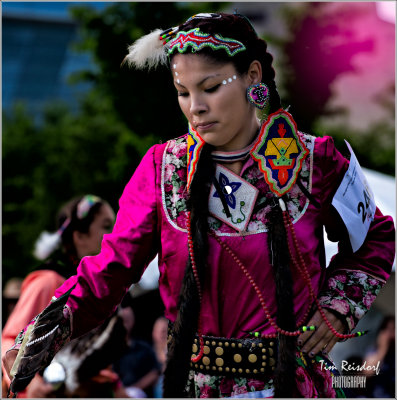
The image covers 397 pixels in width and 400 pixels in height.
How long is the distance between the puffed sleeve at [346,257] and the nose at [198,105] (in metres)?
0.43

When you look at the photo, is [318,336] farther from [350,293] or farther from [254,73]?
[254,73]

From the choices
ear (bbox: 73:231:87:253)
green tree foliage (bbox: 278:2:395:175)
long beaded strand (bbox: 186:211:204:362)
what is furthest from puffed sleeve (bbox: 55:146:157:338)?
green tree foliage (bbox: 278:2:395:175)

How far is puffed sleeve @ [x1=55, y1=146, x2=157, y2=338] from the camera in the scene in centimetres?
202

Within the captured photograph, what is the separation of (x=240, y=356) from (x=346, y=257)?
1.77 feet

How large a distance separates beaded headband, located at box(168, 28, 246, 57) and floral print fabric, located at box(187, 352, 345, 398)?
1006 mm

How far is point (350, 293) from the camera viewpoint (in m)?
2.07

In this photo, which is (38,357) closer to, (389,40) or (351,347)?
(351,347)

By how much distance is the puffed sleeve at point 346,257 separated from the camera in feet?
6.77

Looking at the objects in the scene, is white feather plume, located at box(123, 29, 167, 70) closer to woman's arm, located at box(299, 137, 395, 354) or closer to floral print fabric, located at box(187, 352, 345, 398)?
woman's arm, located at box(299, 137, 395, 354)

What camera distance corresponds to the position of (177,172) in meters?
2.13

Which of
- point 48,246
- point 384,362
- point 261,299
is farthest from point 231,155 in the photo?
point 384,362

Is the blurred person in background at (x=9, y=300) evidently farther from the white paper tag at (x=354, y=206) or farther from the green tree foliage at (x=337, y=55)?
the white paper tag at (x=354, y=206)

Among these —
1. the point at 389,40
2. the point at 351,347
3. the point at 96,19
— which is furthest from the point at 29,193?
the point at 351,347

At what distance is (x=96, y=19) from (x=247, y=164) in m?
9.32
